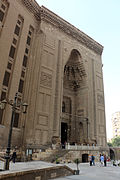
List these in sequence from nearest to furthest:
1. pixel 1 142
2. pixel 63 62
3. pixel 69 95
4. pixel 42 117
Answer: pixel 1 142
pixel 42 117
pixel 63 62
pixel 69 95

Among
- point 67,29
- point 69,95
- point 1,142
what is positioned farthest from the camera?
point 69,95

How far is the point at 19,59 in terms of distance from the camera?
17719 millimetres

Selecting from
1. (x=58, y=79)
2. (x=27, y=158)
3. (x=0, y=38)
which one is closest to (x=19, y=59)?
(x=0, y=38)

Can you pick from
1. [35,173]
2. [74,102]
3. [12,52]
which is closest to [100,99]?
[74,102]

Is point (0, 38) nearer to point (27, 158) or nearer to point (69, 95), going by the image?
point (27, 158)

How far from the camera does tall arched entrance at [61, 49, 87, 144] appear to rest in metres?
A: 24.2

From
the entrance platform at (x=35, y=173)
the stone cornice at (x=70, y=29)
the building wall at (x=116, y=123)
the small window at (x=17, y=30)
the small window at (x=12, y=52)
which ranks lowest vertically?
the entrance platform at (x=35, y=173)

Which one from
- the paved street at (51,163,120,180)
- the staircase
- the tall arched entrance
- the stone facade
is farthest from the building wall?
the paved street at (51,163,120,180)

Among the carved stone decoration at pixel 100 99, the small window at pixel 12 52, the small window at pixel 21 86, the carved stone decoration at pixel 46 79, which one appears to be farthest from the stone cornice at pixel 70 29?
the small window at pixel 21 86

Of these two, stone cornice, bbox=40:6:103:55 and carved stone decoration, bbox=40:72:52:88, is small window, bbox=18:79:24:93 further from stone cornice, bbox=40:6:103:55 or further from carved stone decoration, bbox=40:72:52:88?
stone cornice, bbox=40:6:103:55

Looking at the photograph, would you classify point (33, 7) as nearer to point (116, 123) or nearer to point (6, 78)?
point (6, 78)

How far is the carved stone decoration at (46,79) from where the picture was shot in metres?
18.9

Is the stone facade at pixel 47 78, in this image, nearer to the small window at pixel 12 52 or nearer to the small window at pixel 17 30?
the small window at pixel 17 30

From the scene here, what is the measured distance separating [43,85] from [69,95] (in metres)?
8.83
